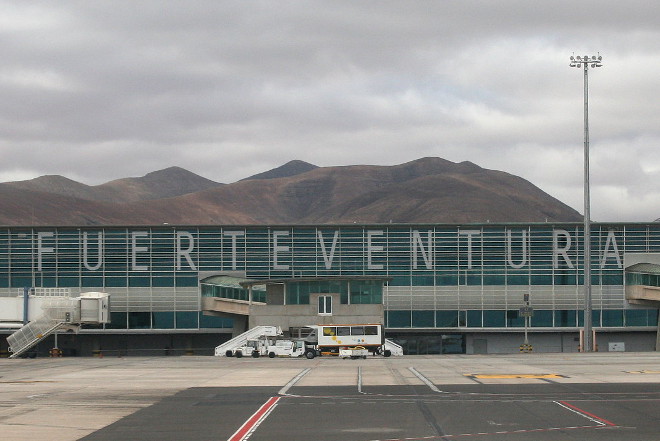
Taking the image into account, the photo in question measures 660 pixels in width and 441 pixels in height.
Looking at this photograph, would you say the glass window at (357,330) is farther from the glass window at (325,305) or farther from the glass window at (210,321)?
the glass window at (210,321)

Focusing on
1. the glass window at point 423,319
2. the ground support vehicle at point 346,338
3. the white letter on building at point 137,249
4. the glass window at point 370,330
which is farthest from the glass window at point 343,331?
the white letter on building at point 137,249

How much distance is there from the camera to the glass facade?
110812 millimetres

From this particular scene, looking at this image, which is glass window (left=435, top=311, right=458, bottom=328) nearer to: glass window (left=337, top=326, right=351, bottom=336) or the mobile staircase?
glass window (left=337, top=326, right=351, bottom=336)

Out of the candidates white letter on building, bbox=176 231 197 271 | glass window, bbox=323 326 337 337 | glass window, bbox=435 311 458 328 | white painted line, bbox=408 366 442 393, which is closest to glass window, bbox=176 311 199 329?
white letter on building, bbox=176 231 197 271

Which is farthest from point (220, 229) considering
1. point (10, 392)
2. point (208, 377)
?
point (10, 392)

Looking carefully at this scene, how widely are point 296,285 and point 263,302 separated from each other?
4.50 meters

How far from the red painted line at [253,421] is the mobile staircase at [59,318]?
199ft

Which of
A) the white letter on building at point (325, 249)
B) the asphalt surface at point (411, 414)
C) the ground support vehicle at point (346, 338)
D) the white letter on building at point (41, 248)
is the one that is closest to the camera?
the asphalt surface at point (411, 414)

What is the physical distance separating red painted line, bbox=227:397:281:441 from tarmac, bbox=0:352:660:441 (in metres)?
0.04

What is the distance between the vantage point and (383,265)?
366 ft

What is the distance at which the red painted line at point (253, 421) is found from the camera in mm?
27275

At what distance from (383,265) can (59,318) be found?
36951mm

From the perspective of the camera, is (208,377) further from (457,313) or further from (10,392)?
(457,313)

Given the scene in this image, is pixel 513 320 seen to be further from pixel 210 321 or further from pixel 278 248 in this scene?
pixel 210 321
